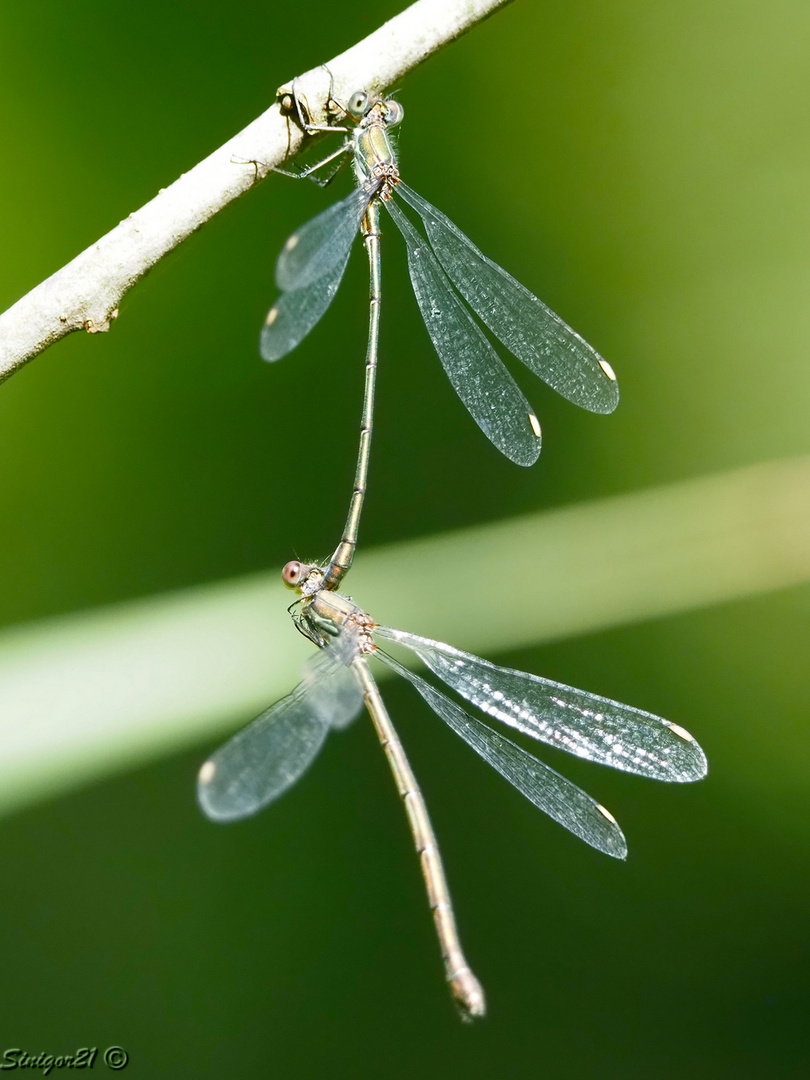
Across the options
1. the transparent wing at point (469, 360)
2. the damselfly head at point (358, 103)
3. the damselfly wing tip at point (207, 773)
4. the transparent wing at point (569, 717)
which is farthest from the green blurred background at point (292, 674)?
the damselfly wing tip at point (207, 773)

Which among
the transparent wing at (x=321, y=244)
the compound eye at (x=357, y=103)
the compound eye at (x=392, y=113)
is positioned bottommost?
the compound eye at (x=357, y=103)

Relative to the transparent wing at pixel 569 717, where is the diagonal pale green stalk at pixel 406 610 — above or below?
above

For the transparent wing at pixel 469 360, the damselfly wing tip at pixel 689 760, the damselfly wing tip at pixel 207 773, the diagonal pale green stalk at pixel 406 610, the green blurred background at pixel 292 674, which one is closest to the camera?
the damselfly wing tip at pixel 207 773

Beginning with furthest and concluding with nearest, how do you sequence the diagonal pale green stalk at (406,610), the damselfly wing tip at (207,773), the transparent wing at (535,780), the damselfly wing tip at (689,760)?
the diagonal pale green stalk at (406,610) < the transparent wing at (535,780) < the damselfly wing tip at (689,760) < the damselfly wing tip at (207,773)

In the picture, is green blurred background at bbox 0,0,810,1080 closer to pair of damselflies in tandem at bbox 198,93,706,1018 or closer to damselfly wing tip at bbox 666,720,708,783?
pair of damselflies in tandem at bbox 198,93,706,1018

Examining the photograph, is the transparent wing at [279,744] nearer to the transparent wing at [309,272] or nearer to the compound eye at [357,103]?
the transparent wing at [309,272]

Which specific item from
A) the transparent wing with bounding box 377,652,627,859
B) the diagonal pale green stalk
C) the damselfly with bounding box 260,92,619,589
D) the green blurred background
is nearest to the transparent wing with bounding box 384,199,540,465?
the damselfly with bounding box 260,92,619,589

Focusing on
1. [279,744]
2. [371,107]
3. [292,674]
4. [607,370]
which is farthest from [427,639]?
[371,107]

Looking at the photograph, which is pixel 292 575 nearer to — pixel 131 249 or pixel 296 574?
pixel 296 574

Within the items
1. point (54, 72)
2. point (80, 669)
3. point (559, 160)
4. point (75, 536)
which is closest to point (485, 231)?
point (559, 160)
